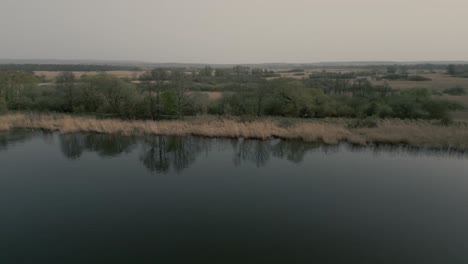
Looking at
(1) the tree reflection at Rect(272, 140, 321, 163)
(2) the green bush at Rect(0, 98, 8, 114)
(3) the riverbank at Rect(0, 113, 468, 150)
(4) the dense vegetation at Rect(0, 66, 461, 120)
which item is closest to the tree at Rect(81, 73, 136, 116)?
Answer: (4) the dense vegetation at Rect(0, 66, 461, 120)

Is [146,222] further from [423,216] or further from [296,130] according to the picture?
[296,130]

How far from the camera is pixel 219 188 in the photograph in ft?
40.3

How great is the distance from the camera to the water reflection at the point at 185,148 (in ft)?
52.9

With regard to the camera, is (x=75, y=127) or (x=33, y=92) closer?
(x=75, y=127)

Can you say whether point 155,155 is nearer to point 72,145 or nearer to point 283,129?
point 72,145

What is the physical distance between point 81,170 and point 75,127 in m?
8.65

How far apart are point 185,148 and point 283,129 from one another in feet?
21.5

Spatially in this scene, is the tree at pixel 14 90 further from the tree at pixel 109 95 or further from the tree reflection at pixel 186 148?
the tree reflection at pixel 186 148

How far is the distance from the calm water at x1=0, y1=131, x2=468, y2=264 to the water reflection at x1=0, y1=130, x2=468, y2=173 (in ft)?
0.48

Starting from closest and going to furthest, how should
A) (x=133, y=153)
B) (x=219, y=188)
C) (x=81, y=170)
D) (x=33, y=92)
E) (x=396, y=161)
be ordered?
1. (x=219, y=188)
2. (x=81, y=170)
3. (x=396, y=161)
4. (x=133, y=153)
5. (x=33, y=92)

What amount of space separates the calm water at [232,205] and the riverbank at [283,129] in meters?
1.34

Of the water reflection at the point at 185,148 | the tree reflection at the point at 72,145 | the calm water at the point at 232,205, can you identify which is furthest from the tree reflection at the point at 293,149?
the tree reflection at the point at 72,145

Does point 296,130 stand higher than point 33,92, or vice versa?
point 33,92

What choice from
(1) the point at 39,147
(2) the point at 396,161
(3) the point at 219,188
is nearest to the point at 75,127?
(1) the point at 39,147
